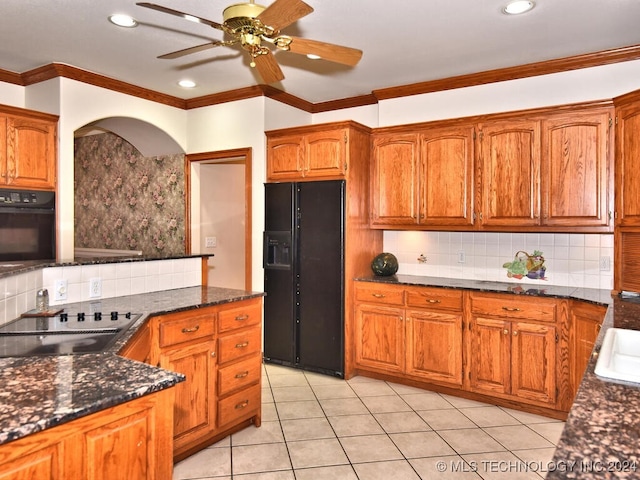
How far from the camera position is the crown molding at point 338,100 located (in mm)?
3504

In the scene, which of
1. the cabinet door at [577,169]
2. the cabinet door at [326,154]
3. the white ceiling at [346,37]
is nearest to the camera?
the white ceiling at [346,37]

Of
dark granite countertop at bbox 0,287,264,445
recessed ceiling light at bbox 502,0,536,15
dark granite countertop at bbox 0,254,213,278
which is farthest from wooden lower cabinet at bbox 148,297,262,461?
recessed ceiling light at bbox 502,0,536,15

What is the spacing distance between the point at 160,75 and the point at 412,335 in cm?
316

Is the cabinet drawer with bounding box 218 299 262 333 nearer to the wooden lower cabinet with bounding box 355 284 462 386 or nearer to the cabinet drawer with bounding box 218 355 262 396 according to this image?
the cabinet drawer with bounding box 218 355 262 396

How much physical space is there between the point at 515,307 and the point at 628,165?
1.20 metres

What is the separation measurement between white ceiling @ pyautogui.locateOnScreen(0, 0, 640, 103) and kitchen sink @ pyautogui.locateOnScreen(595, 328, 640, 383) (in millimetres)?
1966

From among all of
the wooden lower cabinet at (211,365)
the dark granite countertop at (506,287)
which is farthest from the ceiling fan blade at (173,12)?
the dark granite countertop at (506,287)

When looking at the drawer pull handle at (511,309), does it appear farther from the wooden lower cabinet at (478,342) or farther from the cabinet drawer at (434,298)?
the cabinet drawer at (434,298)

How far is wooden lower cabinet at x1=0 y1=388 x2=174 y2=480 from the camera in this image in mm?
1121

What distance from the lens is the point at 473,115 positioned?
3910mm

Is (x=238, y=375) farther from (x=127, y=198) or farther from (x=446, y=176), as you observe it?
(x=127, y=198)

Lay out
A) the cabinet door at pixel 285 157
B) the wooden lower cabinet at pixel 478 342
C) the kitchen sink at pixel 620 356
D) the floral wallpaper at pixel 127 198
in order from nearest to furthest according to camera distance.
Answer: the kitchen sink at pixel 620 356
the wooden lower cabinet at pixel 478 342
the cabinet door at pixel 285 157
the floral wallpaper at pixel 127 198

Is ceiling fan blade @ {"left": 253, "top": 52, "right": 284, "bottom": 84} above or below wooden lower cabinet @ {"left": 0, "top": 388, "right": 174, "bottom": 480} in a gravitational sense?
above

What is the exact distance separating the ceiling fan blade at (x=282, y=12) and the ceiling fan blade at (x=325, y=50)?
204mm
